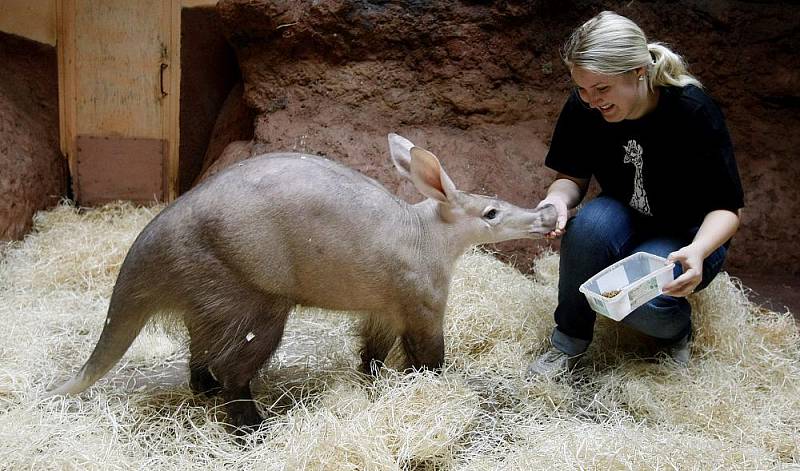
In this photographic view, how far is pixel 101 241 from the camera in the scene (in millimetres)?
4949

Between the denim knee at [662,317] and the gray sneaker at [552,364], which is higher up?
the denim knee at [662,317]

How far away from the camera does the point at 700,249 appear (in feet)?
9.73

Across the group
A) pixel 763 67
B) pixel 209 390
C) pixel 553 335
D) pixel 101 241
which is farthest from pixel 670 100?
pixel 101 241

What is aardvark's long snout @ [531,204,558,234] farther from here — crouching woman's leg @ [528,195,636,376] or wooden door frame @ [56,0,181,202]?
wooden door frame @ [56,0,181,202]

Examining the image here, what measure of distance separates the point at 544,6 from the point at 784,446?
3585 mm

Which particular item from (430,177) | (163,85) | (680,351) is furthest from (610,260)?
(163,85)

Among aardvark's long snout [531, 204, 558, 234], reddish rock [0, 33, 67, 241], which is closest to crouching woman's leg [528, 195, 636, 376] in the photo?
aardvark's long snout [531, 204, 558, 234]

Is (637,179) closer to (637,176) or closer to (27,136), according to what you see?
(637,176)

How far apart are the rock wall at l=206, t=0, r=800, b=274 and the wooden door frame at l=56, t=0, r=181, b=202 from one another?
0.70 metres

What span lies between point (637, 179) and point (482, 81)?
2.28 m

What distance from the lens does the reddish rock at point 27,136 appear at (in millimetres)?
5082

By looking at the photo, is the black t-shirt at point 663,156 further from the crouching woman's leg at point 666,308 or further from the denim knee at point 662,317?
the denim knee at point 662,317

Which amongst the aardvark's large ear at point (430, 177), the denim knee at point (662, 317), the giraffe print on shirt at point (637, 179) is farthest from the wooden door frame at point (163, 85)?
the denim knee at point (662, 317)

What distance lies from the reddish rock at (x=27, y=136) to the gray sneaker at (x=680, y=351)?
4218 mm
